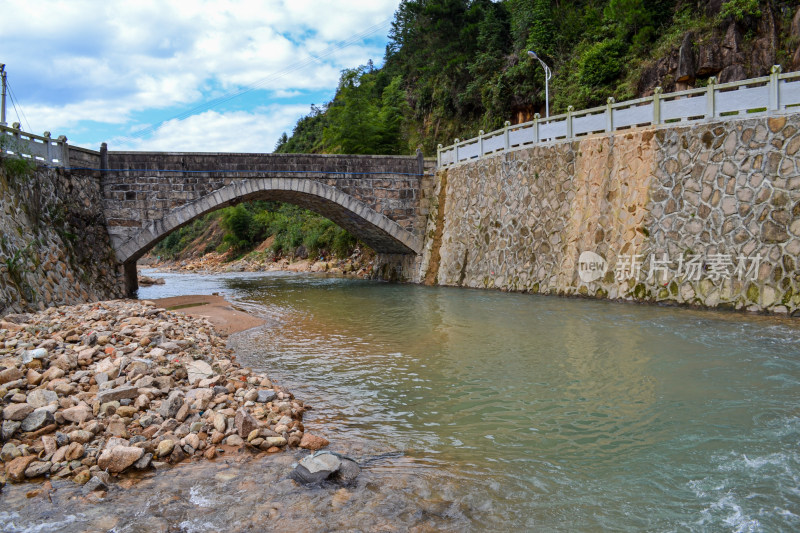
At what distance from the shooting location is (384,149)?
94.6ft

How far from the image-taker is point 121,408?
5121 millimetres

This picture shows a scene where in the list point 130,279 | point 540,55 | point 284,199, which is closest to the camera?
point 130,279

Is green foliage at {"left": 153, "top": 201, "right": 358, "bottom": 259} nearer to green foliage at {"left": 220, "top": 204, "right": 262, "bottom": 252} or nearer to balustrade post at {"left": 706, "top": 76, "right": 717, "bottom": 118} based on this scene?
green foliage at {"left": 220, "top": 204, "right": 262, "bottom": 252}

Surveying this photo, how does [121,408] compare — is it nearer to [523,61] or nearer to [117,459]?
[117,459]

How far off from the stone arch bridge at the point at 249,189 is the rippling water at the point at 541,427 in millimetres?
9397

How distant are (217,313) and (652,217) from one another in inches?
437

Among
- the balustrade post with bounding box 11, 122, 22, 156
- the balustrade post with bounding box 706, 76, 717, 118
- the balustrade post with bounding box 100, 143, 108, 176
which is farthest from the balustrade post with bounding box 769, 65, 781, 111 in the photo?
the balustrade post with bounding box 100, 143, 108, 176

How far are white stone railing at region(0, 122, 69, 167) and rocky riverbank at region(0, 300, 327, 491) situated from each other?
8.16m

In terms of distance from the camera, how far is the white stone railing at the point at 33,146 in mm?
13234

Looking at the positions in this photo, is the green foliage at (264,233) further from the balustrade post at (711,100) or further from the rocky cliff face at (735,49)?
the balustrade post at (711,100)

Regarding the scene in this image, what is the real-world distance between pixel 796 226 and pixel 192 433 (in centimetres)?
1163

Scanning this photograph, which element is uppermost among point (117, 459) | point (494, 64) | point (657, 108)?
point (494, 64)

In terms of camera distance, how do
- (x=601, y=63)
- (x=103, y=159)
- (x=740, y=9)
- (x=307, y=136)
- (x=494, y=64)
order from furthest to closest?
1. (x=307, y=136)
2. (x=494, y=64)
3. (x=601, y=63)
4. (x=103, y=159)
5. (x=740, y=9)

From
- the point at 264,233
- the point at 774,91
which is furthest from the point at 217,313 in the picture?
the point at 264,233
